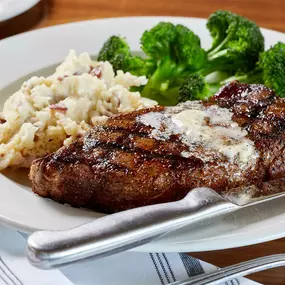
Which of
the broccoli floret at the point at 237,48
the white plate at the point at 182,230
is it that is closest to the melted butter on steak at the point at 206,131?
A: the white plate at the point at 182,230

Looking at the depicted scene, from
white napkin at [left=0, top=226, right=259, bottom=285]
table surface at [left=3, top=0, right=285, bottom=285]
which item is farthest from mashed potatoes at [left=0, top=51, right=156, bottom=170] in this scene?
table surface at [left=3, top=0, right=285, bottom=285]

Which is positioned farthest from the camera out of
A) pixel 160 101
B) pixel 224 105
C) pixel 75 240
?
pixel 160 101

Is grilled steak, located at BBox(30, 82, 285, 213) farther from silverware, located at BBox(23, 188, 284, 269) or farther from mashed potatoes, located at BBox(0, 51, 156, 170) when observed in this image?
mashed potatoes, located at BBox(0, 51, 156, 170)

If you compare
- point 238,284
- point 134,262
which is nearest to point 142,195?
point 134,262

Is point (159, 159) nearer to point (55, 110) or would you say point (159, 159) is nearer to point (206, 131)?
point (206, 131)

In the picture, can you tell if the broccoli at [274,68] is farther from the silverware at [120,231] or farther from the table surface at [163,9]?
the silverware at [120,231]

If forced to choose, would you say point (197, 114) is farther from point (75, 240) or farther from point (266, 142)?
point (75, 240)

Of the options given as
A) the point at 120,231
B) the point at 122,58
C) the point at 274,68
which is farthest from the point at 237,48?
the point at 120,231
